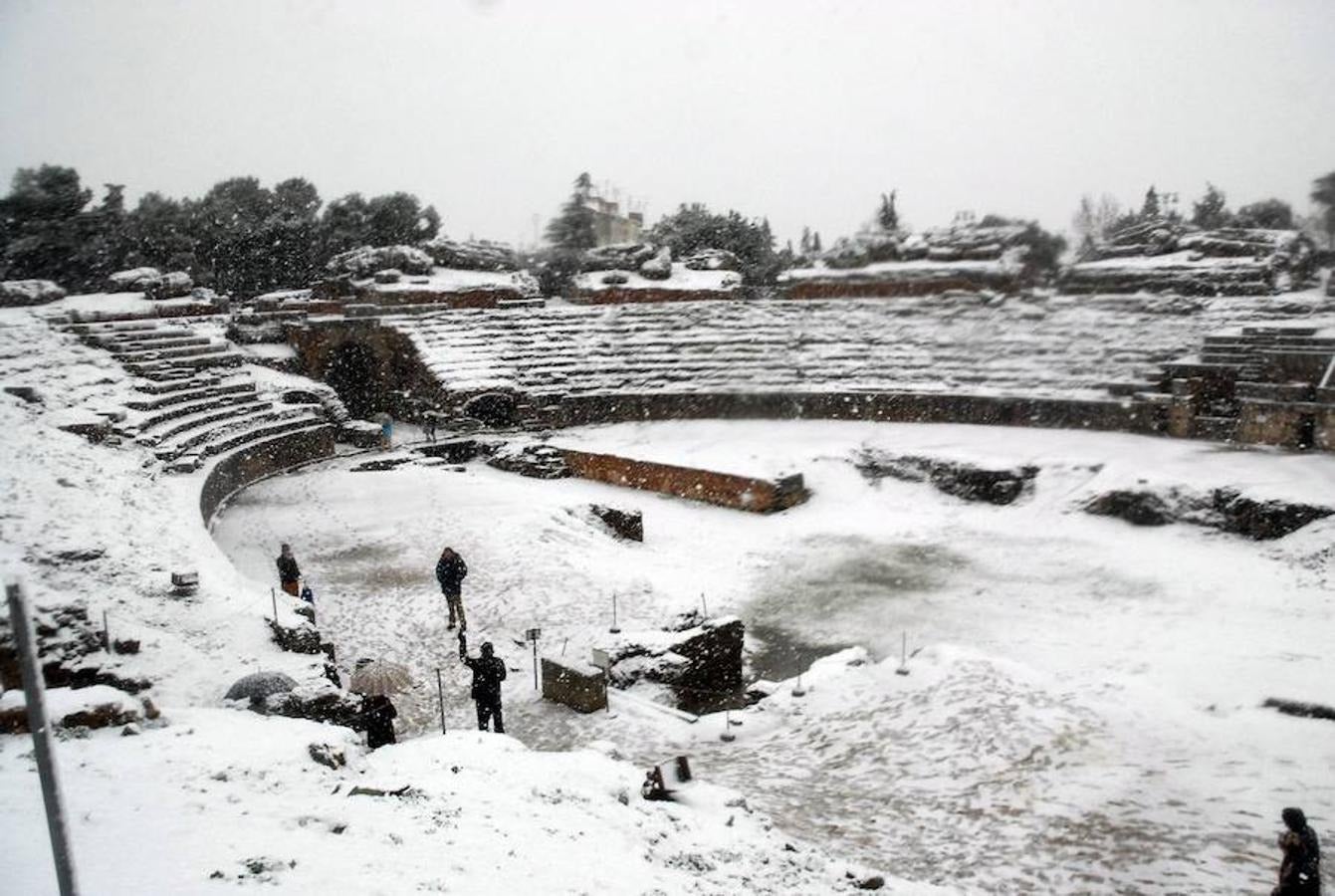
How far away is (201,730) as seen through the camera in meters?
5.95

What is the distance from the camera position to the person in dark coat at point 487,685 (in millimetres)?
7492

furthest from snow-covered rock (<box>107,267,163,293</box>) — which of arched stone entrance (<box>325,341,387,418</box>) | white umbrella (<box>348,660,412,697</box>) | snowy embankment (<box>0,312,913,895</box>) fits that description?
white umbrella (<box>348,660,412,697</box>)

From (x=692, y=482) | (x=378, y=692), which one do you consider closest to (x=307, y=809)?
(x=378, y=692)

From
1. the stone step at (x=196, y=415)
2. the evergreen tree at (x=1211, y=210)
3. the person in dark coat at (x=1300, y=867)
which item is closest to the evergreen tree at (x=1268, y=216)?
the evergreen tree at (x=1211, y=210)

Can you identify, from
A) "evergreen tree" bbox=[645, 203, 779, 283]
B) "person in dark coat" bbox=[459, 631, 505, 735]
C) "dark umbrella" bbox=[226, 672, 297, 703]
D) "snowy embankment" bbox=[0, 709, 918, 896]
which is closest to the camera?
"snowy embankment" bbox=[0, 709, 918, 896]

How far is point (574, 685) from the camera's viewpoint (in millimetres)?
8328

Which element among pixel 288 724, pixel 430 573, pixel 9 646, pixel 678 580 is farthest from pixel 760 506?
pixel 9 646

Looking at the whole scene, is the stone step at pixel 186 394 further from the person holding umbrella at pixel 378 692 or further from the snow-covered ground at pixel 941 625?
the person holding umbrella at pixel 378 692

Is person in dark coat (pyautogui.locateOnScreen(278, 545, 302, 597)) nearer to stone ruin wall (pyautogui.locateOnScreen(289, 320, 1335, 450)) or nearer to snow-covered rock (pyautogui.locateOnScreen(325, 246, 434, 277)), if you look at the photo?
stone ruin wall (pyautogui.locateOnScreen(289, 320, 1335, 450))

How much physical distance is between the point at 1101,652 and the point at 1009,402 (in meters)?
10.2

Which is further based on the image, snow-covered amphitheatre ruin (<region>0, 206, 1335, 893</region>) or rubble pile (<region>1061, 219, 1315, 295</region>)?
rubble pile (<region>1061, 219, 1315, 295</region>)

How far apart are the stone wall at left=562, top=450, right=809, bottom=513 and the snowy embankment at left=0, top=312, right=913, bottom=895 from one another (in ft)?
29.8

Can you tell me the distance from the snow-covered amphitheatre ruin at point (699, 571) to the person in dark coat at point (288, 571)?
21 cm

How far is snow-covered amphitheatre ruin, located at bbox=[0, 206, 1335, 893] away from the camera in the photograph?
17.7 feet
